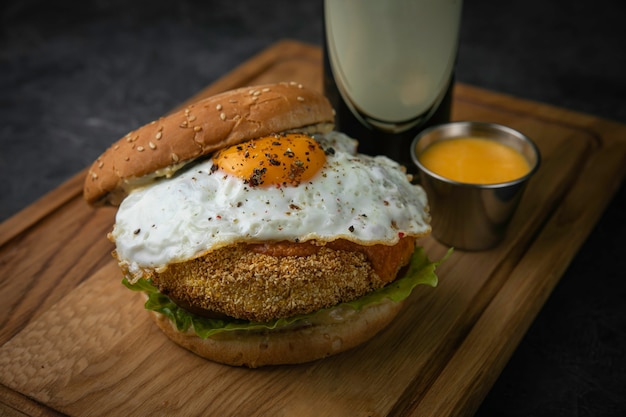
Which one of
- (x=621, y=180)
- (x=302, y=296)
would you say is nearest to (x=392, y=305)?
(x=302, y=296)

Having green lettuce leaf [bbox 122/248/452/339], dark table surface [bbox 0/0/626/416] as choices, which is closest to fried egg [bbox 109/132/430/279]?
green lettuce leaf [bbox 122/248/452/339]

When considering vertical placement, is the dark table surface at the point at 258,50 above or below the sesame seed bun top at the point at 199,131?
below

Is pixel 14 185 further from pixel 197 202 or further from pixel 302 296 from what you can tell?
pixel 302 296

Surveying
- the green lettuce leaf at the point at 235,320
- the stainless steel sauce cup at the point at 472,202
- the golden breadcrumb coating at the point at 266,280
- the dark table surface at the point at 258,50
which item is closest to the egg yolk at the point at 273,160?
the golden breadcrumb coating at the point at 266,280

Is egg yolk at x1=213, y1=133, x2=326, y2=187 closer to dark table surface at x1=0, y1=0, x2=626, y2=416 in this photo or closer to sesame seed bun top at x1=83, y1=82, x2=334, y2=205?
sesame seed bun top at x1=83, y1=82, x2=334, y2=205

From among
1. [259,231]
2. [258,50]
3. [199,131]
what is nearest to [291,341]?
[259,231]

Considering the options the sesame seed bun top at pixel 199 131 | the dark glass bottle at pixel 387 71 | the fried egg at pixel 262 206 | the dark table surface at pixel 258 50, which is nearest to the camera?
the fried egg at pixel 262 206

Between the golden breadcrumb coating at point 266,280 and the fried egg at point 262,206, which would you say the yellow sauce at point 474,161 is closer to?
the fried egg at point 262,206
